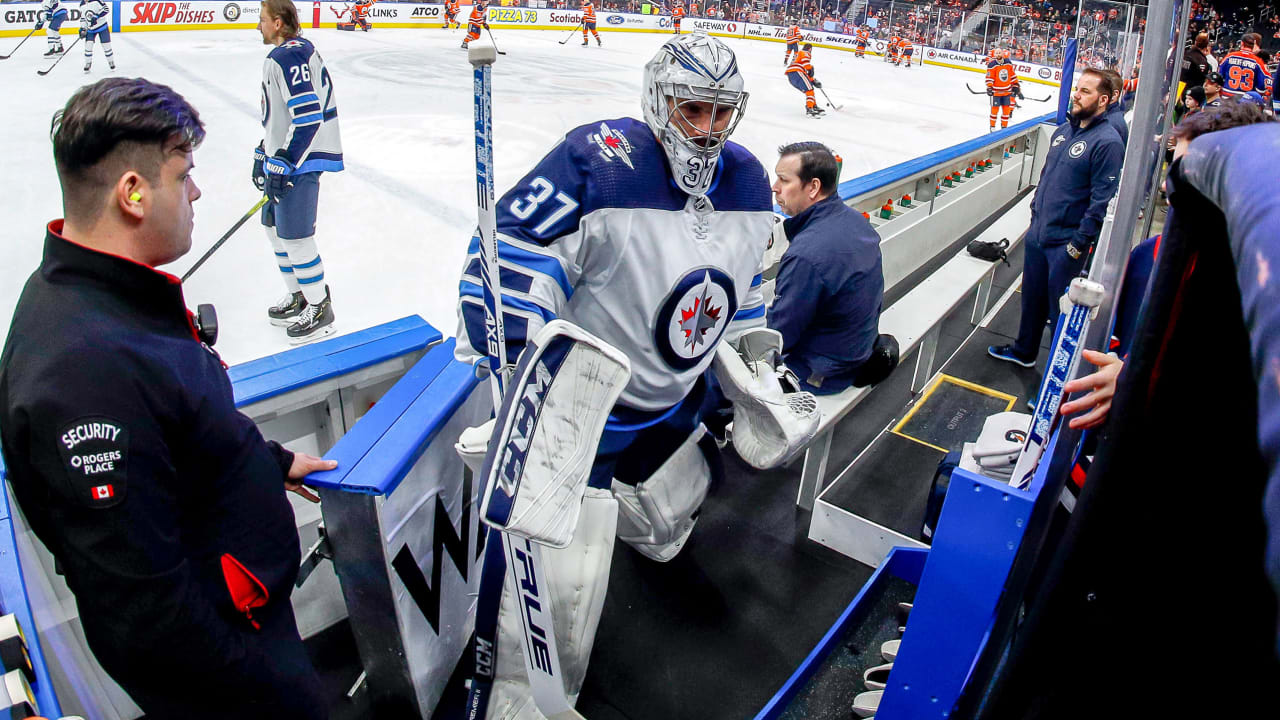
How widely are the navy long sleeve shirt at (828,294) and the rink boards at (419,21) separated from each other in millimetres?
6217

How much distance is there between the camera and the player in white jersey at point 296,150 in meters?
3.18

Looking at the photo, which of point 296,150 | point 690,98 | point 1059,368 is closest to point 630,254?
point 690,98

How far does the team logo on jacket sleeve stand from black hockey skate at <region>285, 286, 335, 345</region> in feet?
7.61

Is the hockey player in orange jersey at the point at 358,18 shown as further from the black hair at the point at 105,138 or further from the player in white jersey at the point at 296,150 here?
the black hair at the point at 105,138

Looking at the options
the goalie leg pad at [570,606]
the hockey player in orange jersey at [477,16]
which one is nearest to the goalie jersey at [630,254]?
the goalie leg pad at [570,606]

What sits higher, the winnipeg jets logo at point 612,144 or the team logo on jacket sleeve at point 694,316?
the winnipeg jets logo at point 612,144

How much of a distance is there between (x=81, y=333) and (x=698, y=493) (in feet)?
4.55

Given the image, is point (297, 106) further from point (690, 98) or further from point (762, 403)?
point (762, 403)

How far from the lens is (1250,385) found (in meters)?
0.44

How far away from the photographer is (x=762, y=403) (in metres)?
1.87

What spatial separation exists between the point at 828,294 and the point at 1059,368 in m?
1.25

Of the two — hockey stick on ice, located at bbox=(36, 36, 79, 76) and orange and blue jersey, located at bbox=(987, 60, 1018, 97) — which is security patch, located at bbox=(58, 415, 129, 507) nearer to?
hockey stick on ice, located at bbox=(36, 36, 79, 76)

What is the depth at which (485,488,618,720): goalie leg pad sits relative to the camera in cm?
157

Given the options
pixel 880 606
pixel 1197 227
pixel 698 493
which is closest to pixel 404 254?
pixel 698 493
